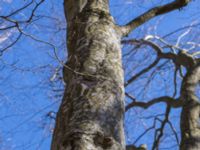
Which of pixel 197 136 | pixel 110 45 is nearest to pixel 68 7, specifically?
pixel 110 45

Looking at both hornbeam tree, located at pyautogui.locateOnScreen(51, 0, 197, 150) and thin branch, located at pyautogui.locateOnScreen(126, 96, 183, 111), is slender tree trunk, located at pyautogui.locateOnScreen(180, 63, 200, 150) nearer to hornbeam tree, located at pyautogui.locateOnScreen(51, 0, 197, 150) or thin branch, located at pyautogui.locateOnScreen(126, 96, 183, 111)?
thin branch, located at pyautogui.locateOnScreen(126, 96, 183, 111)

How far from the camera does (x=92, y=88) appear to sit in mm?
2115

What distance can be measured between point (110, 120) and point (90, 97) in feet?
0.57

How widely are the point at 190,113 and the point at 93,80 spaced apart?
70.9 inches

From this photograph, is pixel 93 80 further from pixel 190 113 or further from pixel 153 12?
pixel 190 113

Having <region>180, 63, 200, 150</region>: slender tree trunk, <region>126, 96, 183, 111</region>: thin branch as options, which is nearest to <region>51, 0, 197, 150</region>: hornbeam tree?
<region>180, 63, 200, 150</region>: slender tree trunk

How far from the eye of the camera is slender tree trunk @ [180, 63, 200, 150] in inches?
136

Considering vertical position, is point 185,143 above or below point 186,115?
below

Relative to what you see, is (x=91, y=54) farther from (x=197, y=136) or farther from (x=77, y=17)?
(x=197, y=136)

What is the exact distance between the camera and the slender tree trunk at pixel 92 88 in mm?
1859

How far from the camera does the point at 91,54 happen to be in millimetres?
2318

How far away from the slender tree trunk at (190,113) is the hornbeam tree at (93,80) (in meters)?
1.08

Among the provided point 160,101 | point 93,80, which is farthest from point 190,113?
point 93,80

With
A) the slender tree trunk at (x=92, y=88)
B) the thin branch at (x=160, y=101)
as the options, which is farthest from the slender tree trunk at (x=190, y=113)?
the slender tree trunk at (x=92, y=88)
